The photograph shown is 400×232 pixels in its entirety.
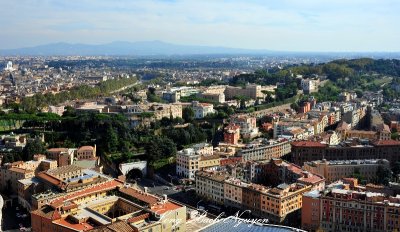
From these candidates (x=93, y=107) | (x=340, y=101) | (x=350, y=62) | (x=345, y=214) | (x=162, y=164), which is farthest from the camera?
(x=350, y=62)

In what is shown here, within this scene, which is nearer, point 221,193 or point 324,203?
point 324,203

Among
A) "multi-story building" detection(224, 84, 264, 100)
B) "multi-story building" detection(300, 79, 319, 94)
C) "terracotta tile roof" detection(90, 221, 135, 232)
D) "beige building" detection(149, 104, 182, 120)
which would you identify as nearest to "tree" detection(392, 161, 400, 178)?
"terracotta tile roof" detection(90, 221, 135, 232)

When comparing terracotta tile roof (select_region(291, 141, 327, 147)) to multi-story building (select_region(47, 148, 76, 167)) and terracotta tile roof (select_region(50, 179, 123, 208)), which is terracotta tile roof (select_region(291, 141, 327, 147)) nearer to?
terracotta tile roof (select_region(50, 179, 123, 208))

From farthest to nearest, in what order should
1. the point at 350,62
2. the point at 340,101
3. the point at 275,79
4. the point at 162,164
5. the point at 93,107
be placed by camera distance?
the point at 350,62 → the point at 275,79 → the point at 340,101 → the point at 93,107 → the point at 162,164

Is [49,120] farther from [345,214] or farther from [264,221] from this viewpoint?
[345,214]

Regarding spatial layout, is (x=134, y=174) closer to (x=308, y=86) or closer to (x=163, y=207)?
(x=163, y=207)

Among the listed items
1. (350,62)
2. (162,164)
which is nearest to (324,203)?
(162,164)
